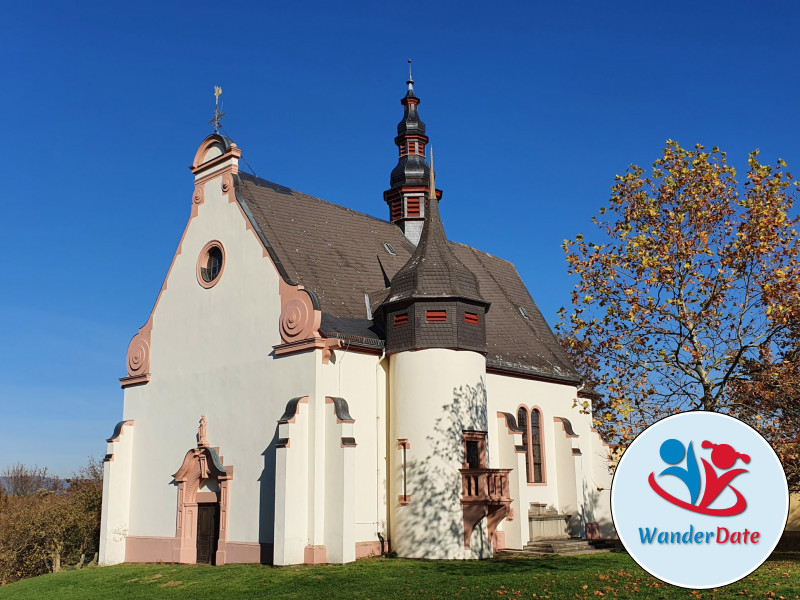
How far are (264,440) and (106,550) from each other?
858cm

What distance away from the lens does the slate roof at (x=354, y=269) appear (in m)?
23.9

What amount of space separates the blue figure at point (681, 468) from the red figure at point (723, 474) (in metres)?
0.07

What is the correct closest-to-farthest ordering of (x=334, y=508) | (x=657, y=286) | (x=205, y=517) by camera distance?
(x=657, y=286), (x=334, y=508), (x=205, y=517)

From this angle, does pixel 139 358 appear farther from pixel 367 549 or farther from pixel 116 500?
pixel 367 549

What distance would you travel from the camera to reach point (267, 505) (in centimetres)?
2145

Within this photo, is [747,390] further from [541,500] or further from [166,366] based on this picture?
[166,366]

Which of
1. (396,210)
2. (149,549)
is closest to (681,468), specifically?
(149,549)

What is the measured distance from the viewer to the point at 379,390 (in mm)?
22969

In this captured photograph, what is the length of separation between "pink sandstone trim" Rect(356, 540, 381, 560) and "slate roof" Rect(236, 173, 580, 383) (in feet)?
18.4

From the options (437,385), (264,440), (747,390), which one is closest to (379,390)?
(437,385)

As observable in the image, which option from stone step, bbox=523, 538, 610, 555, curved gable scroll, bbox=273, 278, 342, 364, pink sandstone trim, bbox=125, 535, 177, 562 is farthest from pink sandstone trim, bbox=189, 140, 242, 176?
stone step, bbox=523, 538, 610, 555

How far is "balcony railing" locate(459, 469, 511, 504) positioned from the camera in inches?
846

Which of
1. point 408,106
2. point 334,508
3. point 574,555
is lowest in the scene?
point 574,555

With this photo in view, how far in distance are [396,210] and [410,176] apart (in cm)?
164
